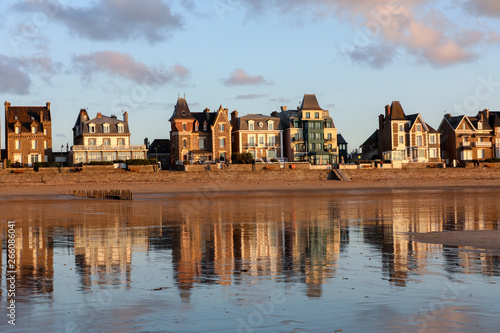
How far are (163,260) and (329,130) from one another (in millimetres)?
87435

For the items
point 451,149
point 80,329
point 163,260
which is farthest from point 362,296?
point 451,149

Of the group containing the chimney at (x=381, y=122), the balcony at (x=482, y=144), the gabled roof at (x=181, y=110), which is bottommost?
the balcony at (x=482, y=144)

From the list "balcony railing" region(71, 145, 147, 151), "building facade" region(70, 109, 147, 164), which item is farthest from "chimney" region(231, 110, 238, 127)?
"balcony railing" region(71, 145, 147, 151)

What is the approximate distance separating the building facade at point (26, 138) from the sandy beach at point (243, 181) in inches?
710

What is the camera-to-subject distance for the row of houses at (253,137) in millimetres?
95188

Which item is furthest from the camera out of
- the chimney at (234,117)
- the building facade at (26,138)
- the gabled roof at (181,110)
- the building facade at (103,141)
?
the chimney at (234,117)

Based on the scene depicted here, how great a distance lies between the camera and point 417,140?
104562 millimetres

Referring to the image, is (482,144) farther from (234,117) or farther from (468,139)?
(234,117)

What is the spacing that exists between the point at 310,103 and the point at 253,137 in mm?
11044

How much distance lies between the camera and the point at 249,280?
14789 millimetres

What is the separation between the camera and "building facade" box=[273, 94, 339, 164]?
332 feet

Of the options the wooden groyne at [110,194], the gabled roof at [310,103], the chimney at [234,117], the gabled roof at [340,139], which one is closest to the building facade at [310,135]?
the gabled roof at [310,103]

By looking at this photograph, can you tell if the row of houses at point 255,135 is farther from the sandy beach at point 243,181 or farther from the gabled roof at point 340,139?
the gabled roof at point 340,139

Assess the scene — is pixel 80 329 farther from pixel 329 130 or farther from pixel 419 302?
pixel 329 130
